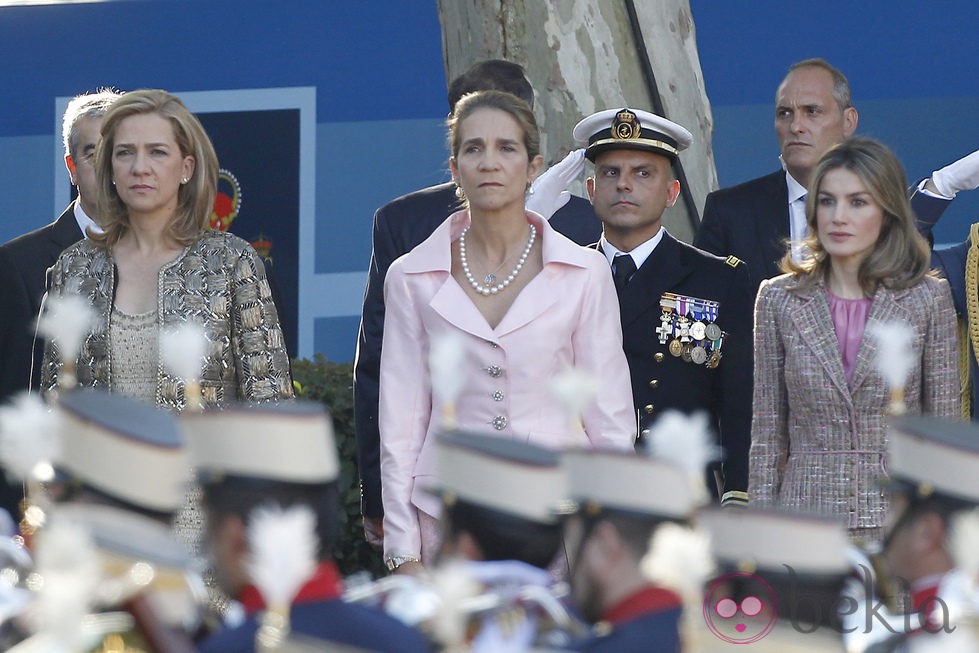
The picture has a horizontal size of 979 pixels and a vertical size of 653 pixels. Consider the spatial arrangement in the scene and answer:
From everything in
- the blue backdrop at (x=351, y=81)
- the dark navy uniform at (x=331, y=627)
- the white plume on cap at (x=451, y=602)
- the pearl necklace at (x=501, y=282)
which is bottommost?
the dark navy uniform at (x=331, y=627)

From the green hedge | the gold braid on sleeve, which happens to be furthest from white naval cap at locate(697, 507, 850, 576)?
the green hedge

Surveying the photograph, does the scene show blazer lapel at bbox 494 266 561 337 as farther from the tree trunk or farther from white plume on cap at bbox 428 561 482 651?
the tree trunk

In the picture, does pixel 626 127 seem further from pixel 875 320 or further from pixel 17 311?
pixel 17 311

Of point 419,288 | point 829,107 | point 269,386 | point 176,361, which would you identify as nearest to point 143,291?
point 269,386

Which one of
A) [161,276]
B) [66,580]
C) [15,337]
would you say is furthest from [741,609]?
[15,337]

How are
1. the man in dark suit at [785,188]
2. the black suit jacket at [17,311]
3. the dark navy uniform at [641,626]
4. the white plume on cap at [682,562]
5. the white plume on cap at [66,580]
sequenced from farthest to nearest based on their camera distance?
the man in dark suit at [785,188], the black suit jacket at [17,311], the dark navy uniform at [641,626], the white plume on cap at [682,562], the white plume on cap at [66,580]

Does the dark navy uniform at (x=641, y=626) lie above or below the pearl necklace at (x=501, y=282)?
below

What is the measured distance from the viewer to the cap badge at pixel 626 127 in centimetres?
516

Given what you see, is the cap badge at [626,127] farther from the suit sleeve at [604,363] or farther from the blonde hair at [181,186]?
the blonde hair at [181,186]

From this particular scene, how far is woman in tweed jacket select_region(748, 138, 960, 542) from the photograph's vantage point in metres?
4.44

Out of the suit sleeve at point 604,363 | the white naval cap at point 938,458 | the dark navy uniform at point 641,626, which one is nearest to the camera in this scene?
the dark navy uniform at point 641,626

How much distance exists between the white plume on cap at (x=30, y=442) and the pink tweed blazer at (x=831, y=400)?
1.96 meters

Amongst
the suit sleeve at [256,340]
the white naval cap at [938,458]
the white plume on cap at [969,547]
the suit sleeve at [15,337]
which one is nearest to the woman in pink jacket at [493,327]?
the suit sleeve at [256,340]

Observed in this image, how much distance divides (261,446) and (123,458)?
0.23 metres
